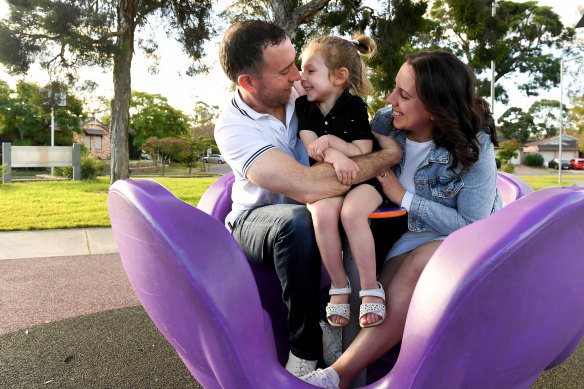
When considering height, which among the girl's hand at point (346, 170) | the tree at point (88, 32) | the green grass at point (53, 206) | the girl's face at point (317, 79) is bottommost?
the green grass at point (53, 206)

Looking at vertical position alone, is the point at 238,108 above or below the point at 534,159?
below

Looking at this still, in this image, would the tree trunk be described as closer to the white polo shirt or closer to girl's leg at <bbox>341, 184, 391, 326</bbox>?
the white polo shirt

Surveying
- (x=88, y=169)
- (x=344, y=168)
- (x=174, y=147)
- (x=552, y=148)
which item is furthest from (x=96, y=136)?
(x=344, y=168)

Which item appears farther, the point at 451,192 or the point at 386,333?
the point at 451,192

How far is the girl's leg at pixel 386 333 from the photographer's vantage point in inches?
57.2

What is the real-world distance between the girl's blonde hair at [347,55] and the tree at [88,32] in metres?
6.20

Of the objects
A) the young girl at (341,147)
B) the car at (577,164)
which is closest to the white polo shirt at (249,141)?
the young girl at (341,147)

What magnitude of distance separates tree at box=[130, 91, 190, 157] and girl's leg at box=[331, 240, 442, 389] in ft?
98.0

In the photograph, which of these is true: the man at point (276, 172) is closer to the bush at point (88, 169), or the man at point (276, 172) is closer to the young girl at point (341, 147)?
the young girl at point (341, 147)

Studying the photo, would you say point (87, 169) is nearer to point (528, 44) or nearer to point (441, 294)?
point (441, 294)

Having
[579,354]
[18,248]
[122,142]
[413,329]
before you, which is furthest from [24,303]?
[122,142]

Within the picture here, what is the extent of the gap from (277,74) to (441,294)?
103cm

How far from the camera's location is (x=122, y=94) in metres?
8.51

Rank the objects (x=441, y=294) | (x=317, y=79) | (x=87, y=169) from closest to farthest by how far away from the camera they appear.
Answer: (x=441, y=294), (x=317, y=79), (x=87, y=169)
